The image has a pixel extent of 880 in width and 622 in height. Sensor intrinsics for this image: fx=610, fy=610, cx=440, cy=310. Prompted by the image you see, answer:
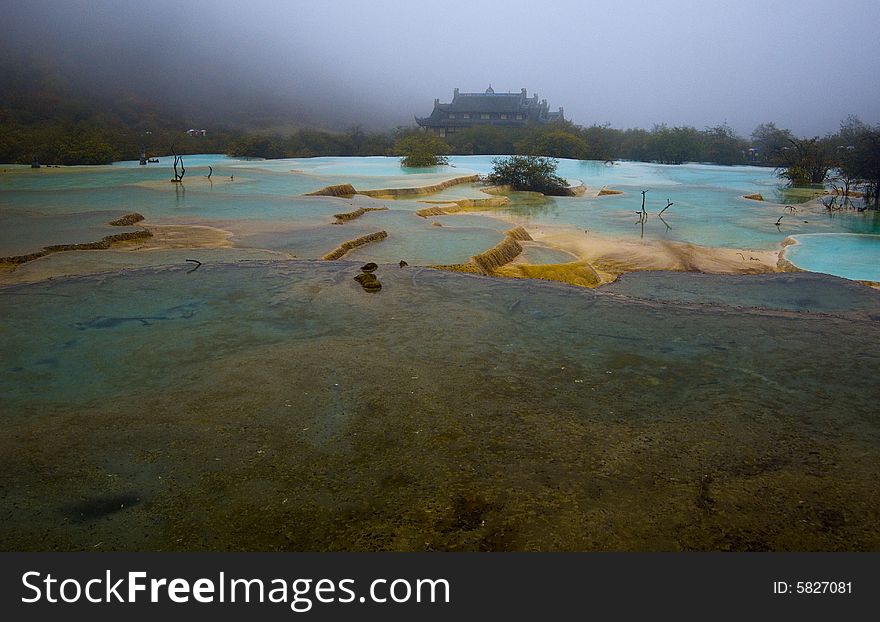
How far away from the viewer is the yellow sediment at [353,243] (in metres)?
6.42

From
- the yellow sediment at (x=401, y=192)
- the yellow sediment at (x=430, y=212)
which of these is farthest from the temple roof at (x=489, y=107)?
the yellow sediment at (x=430, y=212)

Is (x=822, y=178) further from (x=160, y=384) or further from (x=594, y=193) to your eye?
(x=160, y=384)

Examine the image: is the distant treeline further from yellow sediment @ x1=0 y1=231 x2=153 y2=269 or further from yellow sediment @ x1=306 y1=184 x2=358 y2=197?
yellow sediment @ x1=0 y1=231 x2=153 y2=269

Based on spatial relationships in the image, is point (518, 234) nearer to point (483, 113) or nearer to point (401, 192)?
point (401, 192)

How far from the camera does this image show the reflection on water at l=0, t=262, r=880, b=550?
2.10 m

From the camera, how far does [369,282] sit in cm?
510

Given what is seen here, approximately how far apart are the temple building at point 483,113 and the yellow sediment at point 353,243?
34.0m

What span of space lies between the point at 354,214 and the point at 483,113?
113ft

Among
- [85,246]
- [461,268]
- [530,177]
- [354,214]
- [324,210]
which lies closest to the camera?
[461,268]

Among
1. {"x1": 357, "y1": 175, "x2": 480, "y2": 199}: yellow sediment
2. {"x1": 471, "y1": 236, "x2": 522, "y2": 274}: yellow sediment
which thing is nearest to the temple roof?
{"x1": 357, "y1": 175, "x2": 480, "y2": 199}: yellow sediment

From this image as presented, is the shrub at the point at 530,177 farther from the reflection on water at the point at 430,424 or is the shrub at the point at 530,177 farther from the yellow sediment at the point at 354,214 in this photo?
the reflection on water at the point at 430,424

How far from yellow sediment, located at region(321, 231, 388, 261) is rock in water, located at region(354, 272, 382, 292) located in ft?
3.75

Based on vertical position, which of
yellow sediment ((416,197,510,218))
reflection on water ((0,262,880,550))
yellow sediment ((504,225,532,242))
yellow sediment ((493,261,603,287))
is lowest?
reflection on water ((0,262,880,550))

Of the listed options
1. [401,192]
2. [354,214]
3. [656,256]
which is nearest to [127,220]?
[354,214]
